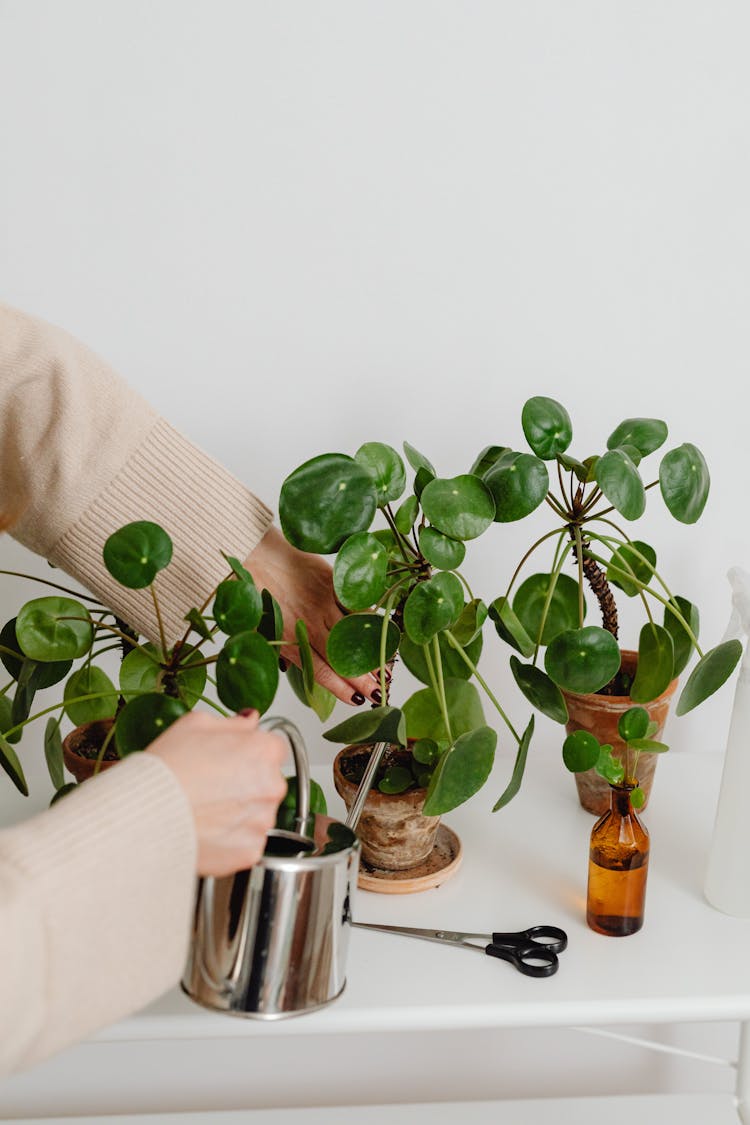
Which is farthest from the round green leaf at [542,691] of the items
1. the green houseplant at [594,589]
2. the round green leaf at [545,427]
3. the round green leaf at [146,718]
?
the round green leaf at [146,718]

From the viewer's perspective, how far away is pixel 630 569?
1128 mm

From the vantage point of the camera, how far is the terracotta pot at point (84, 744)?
1.06 m

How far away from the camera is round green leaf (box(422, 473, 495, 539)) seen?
0.96m

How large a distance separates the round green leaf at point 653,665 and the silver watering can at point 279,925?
1.43 ft

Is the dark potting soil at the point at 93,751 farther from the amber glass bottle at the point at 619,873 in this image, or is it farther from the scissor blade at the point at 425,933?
the amber glass bottle at the point at 619,873

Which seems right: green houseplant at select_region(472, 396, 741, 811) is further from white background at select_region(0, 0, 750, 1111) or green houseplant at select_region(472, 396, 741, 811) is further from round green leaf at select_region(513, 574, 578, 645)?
white background at select_region(0, 0, 750, 1111)

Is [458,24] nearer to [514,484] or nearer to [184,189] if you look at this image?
[184,189]

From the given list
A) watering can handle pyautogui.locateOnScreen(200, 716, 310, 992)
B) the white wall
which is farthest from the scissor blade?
the white wall

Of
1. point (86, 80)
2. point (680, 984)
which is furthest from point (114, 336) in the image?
point (680, 984)

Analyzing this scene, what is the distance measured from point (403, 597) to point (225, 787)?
0.34 meters

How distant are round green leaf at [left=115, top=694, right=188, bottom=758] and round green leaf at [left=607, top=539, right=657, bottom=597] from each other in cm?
48

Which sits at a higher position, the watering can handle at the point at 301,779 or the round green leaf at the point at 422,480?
the round green leaf at the point at 422,480

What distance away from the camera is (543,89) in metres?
1.28

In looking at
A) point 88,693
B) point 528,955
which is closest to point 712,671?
point 528,955
